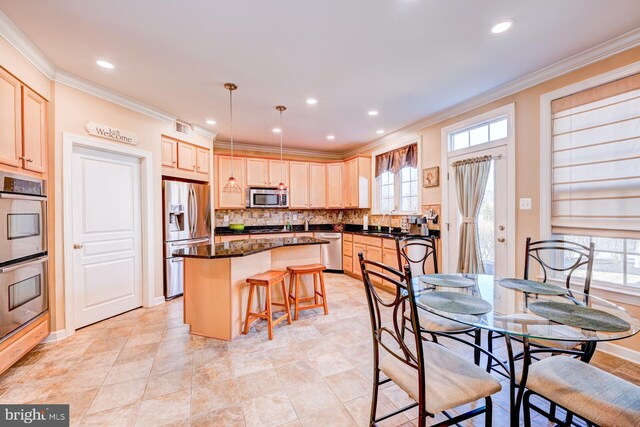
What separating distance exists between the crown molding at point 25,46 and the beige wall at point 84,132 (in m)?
0.19

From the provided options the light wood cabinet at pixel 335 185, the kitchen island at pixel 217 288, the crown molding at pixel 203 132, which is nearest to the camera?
the kitchen island at pixel 217 288

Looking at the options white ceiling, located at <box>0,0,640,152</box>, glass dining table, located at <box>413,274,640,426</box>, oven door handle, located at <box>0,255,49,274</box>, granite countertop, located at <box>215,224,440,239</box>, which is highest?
white ceiling, located at <box>0,0,640,152</box>

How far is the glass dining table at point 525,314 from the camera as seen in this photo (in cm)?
124

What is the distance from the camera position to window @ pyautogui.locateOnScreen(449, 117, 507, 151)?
3.22 m

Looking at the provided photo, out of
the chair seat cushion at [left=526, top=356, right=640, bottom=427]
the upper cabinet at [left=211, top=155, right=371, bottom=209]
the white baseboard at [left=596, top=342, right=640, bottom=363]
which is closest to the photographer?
the chair seat cushion at [left=526, top=356, right=640, bottom=427]

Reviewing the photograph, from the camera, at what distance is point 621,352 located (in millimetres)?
2309

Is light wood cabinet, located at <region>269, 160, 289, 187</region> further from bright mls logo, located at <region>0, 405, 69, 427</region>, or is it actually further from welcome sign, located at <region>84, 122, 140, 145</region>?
bright mls logo, located at <region>0, 405, 69, 427</region>

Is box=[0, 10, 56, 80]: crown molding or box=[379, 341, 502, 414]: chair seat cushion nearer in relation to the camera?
box=[379, 341, 502, 414]: chair seat cushion

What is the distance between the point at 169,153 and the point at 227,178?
1.36 metres

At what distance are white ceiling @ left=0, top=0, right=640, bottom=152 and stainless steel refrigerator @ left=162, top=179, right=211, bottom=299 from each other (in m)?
1.22

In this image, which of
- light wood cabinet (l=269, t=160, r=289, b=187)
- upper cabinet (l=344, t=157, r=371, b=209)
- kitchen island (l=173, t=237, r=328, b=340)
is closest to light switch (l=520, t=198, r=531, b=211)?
kitchen island (l=173, t=237, r=328, b=340)

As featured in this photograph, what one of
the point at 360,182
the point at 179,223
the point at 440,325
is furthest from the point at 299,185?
the point at 440,325

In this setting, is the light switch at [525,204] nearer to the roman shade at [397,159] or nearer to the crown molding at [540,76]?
the crown molding at [540,76]

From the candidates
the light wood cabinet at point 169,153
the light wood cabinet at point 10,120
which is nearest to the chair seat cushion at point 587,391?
the light wood cabinet at point 10,120
